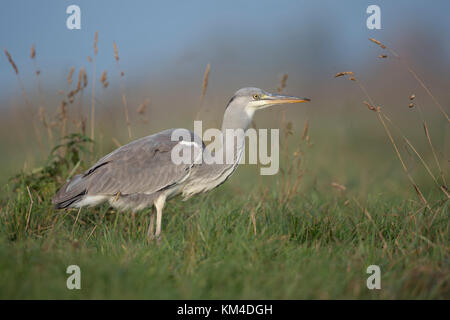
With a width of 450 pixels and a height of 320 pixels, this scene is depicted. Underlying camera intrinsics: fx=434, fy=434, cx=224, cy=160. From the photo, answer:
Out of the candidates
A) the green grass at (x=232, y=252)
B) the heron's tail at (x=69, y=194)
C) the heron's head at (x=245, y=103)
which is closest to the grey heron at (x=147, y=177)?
the heron's tail at (x=69, y=194)

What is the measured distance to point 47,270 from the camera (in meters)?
3.19

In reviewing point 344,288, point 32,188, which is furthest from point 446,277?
point 32,188

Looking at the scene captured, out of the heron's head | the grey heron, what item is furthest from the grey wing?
the heron's head

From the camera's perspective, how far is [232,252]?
367cm

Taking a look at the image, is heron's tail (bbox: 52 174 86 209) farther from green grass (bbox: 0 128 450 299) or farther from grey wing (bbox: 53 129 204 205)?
green grass (bbox: 0 128 450 299)

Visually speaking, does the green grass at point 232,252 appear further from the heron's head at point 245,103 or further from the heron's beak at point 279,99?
the heron's beak at point 279,99

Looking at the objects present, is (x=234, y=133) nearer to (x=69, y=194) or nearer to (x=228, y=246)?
(x=228, y=246)

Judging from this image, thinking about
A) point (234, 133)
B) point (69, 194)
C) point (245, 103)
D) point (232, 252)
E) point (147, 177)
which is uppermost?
point (245, 103)

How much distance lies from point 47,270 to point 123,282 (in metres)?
0.59

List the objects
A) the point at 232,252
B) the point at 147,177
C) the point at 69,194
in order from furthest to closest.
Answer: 1. the point at 147,177
2. the point at 69,194
3. the point at 232,252

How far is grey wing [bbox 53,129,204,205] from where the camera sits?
4.76m

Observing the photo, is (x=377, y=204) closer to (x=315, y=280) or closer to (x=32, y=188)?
(x=315, y=280)

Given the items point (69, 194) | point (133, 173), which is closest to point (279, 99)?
point (133, 173)

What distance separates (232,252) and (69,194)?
6.79ft
